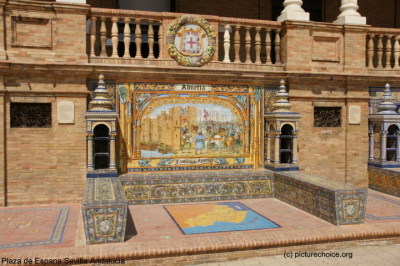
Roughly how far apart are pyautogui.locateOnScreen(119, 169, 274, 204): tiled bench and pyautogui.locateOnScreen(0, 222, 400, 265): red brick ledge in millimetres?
2539

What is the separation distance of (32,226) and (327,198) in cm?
577

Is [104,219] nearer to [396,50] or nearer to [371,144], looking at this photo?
[371,144]

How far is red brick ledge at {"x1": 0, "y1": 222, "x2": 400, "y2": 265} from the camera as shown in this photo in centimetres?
618

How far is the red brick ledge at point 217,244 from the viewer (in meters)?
6.18

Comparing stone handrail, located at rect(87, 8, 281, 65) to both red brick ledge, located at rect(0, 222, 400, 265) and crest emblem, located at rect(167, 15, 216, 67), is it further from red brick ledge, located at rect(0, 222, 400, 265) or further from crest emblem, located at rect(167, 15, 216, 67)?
red brick ledge, located at rect(0, 222, 400, 265)

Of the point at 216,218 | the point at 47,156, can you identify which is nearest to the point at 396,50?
the point at 216,218

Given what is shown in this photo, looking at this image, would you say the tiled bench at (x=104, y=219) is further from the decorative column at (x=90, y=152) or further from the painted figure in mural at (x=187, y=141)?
the painted figure in mural at (x=187, y=141)

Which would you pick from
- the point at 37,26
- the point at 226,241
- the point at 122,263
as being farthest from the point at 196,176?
the point at 37,26

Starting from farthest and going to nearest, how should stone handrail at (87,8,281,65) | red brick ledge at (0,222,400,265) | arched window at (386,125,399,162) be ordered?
arched window at (386,125,399,162), stone handrail at (87,8,281,65), red brick ledge at (0,222,400,265)

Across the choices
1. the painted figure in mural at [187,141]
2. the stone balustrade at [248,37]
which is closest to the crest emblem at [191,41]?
A: the stone balustrade at [248,37]

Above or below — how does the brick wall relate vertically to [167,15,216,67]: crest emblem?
below

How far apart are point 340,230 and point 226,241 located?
2247 mm

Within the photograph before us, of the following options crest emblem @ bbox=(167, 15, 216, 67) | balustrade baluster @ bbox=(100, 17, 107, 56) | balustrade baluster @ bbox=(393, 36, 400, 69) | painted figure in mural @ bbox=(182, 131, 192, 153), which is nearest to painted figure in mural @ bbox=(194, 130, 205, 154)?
painted figure in mural @ bbox=(182, 131, 192, 153)

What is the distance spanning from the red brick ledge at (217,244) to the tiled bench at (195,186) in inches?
100.0
